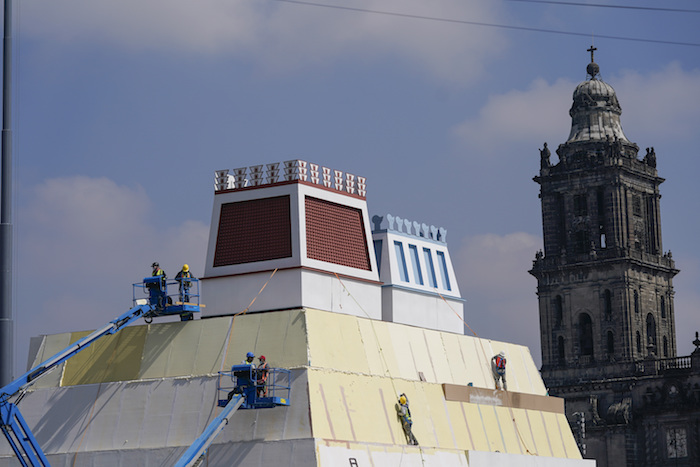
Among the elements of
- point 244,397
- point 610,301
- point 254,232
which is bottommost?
point 244,397

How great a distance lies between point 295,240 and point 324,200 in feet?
11.9

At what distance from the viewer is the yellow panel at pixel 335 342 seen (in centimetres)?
6419

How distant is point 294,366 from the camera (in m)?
63.2

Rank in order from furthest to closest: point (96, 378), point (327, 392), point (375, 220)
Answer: point (375, 220) → point (96, 378) → point (327, 392)

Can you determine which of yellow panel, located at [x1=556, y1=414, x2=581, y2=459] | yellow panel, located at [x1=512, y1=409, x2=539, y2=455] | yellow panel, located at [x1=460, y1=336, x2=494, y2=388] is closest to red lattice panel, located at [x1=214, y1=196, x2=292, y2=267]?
yellow panel, located at [x1=460, y1=336, x2=494, y2=388]

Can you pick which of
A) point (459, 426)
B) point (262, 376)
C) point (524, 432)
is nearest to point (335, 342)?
point (262, 376)

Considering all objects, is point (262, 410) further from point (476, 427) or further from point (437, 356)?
point (476, 427)

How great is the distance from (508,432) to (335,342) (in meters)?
14.4

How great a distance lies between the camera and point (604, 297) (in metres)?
150

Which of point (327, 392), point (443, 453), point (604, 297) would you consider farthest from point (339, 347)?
point (604, 297)

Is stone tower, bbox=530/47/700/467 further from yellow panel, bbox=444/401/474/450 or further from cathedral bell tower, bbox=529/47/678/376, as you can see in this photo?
yellow panel, bbox=444/401/474/450

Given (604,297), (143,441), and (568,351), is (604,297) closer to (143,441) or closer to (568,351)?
(568,351)

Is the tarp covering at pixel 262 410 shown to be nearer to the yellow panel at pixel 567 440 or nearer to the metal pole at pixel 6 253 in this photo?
the metal pole at pixel 6 253

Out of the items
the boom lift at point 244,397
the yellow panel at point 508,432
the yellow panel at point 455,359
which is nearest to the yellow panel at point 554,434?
the yellow panel at point 508,432
